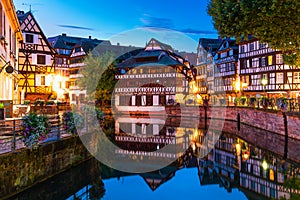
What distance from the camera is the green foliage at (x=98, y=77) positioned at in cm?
5684

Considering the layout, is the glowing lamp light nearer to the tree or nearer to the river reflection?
the river reflection

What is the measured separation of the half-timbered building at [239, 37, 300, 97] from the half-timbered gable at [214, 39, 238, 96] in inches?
142

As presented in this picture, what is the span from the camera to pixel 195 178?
1731cm

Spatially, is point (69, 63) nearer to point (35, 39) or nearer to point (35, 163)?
point (35, 39)

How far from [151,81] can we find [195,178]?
45480 millimetres

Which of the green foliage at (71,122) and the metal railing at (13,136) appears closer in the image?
the metal railing at (13,136)

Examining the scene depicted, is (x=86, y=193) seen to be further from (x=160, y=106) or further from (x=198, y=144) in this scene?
(x=160, y=106)

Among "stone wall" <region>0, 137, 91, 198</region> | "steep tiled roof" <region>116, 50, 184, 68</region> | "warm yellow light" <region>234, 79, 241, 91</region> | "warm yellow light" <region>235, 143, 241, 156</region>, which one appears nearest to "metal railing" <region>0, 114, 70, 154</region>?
"stone wall" <region>0, 137, 91, 198</region>

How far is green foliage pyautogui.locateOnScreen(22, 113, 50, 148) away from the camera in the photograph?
1266 centimetres

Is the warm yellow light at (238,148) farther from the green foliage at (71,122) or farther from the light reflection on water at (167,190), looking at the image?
Answer: the green foliage at (71,122)

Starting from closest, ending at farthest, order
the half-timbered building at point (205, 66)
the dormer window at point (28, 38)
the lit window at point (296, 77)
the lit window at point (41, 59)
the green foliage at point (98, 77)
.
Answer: the dormer window at point (28, 38)
the lit window at point (296, 77)
the lit window at point (41, 59)
the green foliage at point (98, 77)
the half-timbered building at point (205, 66)

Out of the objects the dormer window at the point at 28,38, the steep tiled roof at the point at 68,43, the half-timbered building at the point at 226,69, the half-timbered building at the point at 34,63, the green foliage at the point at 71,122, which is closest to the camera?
the green foliage at the point at 71,122

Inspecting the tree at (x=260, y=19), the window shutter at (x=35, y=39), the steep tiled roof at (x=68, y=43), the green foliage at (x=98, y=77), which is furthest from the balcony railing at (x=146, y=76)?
the tree at (x=260, y=19)

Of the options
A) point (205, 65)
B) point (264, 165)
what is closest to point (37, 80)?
point (205, 65)
